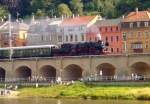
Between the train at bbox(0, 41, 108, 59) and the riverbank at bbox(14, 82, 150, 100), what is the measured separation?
30.5 ft

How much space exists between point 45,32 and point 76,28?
355 inches

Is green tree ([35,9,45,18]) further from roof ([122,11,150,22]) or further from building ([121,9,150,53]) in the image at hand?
roof ([122,11,150,22])

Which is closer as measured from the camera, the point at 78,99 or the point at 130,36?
the point at 78,99

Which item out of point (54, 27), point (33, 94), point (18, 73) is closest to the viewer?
point (33, 94)

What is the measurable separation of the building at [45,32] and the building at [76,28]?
187 centimetres

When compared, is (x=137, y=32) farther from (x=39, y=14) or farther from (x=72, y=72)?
(x=39, y=14)

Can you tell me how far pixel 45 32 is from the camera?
134 m

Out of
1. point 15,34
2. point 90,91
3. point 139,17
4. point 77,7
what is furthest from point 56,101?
point 77,7

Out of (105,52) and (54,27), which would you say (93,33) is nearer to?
(54,27)

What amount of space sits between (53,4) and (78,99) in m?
89.4

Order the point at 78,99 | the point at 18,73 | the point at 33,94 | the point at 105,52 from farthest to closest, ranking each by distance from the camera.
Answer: the point at 18,73, the point at 105,52, the point at 33,94, the point at 78,99

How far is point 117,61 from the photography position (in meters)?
94.3

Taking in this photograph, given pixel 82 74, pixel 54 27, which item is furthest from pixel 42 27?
pixel 82 74

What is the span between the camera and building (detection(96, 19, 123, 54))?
11900 cm
